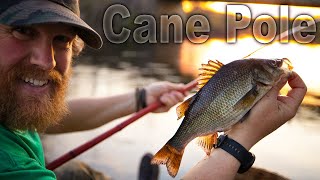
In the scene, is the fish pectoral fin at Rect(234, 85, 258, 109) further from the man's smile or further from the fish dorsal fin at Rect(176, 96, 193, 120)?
the man's smile

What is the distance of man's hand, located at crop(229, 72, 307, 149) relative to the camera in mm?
2293

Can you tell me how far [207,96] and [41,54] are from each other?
81cm

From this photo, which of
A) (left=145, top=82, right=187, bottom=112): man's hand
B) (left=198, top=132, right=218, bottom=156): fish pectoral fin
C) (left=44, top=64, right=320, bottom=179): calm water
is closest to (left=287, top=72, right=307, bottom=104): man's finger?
(left=198, top=132, right=218, bottom=156): fish pectoral fin

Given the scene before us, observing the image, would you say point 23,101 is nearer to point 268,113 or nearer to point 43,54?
point 43,54

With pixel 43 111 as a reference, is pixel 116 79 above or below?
below

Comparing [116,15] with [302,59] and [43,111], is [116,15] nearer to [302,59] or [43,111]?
[43,111]

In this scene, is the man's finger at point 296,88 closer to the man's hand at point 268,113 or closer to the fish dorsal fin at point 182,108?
the man's hand at point 268,113

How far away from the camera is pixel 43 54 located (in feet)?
7.64

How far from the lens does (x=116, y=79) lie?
16812 mm

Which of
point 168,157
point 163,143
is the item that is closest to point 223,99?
point 168,157

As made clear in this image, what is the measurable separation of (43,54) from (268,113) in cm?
107

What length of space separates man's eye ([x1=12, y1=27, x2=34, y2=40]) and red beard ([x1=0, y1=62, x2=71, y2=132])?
0.14m

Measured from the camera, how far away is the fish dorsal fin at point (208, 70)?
2418 millimetres

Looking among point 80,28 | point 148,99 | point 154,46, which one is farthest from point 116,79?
point 80,28
